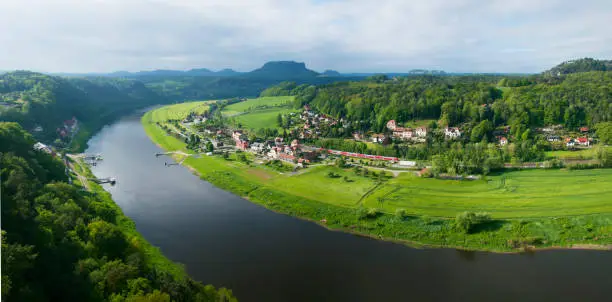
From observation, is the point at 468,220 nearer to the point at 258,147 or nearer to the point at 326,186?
the point at 326,186

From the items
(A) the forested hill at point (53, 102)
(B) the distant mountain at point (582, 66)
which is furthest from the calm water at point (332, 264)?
(B) the distant mountain at point (582, 66)

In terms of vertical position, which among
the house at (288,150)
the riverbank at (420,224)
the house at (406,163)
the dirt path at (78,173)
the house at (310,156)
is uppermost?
the house at (288,150)

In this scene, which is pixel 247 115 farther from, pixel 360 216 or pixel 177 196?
pixel 360 216

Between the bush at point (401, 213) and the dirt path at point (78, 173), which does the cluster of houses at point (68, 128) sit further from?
the bush at point (401, 213)

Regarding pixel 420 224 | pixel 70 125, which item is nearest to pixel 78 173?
pixel 70 125

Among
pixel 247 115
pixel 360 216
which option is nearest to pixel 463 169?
pixel 360 216
